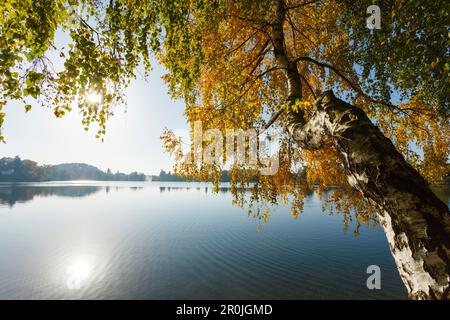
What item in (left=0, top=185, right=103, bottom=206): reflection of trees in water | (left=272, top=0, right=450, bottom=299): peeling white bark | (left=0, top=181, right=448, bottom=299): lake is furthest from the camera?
(left=0, top=185, right=103, bottom=206): reflection of trees in water

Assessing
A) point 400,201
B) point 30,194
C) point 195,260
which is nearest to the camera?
point 400,201

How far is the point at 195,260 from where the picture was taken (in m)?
17.8

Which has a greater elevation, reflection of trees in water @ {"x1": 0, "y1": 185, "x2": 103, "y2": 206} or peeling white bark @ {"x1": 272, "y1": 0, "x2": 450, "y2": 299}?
peeling white bark @ {"x1": 272, "y1": 0, "x2": 450, "y2": 299}

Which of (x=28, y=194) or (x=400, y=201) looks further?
(x=28, y=194)

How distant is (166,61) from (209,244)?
19.4 meters

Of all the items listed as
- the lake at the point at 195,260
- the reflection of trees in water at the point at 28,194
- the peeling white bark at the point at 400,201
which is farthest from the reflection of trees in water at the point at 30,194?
the peeling white bark at the point at 400,201

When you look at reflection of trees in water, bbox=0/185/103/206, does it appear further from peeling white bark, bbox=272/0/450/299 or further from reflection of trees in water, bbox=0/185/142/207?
peeling white bark, bbox=272/0/450/299

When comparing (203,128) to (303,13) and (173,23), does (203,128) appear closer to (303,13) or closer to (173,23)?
(173,23)

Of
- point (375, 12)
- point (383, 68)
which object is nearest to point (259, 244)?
point (383, 68)

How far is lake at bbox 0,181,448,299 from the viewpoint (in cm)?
1341

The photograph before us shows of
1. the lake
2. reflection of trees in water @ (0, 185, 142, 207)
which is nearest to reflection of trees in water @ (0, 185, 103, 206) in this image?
reflection of trees in water @ (0, 185, 142, 207)

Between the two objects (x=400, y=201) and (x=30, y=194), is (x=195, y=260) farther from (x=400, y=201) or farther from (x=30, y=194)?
(x=30, y=194)

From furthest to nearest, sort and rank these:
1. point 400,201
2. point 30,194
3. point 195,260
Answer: point 30,194, point 195,260, point 400,201

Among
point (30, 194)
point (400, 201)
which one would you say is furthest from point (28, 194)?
point (400, 201)
